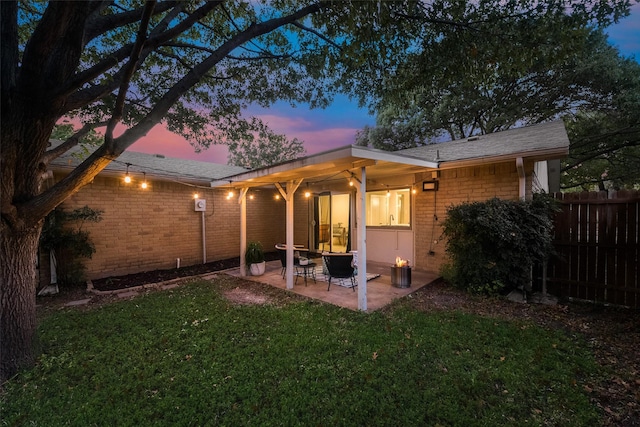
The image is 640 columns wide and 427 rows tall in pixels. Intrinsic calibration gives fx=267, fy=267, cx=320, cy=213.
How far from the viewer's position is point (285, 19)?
4371 millimetres

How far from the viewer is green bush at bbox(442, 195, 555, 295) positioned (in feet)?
15.8

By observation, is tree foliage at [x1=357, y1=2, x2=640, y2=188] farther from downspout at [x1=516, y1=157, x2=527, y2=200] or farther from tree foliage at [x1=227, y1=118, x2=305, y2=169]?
tree foliage at [x1=227, y1=118, x2=305, y2=169]

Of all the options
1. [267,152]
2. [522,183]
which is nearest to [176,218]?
[522,183]

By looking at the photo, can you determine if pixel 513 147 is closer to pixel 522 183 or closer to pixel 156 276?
pixel 522 183

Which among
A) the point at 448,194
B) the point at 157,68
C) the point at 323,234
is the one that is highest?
the point at 157,68

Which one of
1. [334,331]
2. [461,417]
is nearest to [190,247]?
[334,331]

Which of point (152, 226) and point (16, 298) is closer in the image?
point (16, 298)

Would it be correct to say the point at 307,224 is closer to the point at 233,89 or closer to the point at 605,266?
the point at 233,89

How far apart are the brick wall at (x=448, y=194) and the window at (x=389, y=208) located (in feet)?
1.39

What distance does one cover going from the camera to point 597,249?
478cm

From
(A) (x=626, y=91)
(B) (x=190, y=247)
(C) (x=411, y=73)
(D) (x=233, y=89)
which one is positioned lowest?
(B) (x=190, y=247)

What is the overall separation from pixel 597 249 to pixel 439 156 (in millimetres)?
3467

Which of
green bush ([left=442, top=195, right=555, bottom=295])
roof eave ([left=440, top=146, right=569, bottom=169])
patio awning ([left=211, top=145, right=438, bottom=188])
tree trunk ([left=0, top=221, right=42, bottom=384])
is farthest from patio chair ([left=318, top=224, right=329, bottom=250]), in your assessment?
tree trunk ([left=0, top=221, right=42, bottom=384])

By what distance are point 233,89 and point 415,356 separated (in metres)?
6.77
